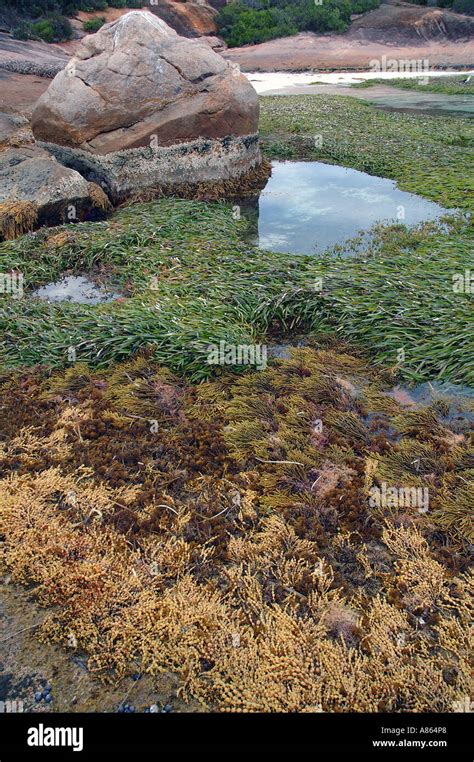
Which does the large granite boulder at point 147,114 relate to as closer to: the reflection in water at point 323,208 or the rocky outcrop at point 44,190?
the rocky outcrop at point 44,190

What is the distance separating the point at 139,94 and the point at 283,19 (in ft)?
178

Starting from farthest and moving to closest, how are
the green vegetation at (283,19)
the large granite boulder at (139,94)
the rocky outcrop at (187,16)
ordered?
the green vegetation at (283,19) → the rocky outcrop at (187,16) → the large granite boulder at (139,94)

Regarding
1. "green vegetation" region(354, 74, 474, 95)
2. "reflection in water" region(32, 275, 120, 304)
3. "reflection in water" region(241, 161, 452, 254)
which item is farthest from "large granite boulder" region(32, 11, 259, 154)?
"green vegetation" region(354, 74, 474, 95)

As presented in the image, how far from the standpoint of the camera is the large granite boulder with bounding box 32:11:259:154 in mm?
13320

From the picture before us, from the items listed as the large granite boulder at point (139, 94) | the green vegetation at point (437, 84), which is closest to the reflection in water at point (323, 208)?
the large granite boulder at point (139, 94)

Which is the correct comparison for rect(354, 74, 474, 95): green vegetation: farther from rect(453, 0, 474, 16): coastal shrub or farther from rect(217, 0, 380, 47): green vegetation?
rect(217, 0, 380, 47): green vegetation

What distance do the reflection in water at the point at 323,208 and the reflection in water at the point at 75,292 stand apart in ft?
11.3

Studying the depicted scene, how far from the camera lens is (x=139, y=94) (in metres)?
13.5

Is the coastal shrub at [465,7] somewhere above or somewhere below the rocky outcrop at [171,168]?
above

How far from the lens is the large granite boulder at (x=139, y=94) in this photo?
43.7 feet

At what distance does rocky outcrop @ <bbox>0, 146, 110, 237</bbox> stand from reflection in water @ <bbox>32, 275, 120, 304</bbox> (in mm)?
2529
